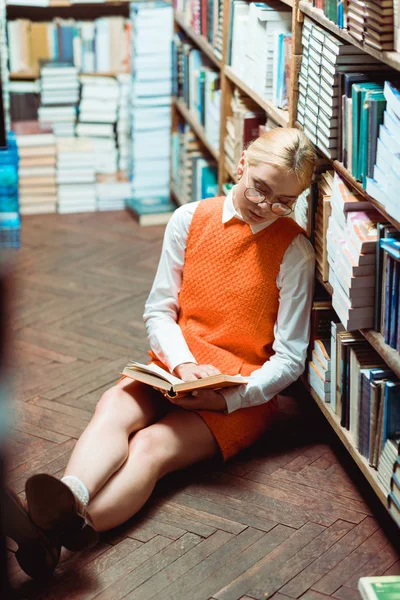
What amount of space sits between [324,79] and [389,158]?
448mm

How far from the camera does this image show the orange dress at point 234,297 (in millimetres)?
2500

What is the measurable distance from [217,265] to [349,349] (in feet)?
1.54

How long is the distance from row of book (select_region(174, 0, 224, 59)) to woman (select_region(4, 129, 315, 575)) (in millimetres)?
1224

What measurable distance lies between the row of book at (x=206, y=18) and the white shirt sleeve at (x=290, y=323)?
137cm

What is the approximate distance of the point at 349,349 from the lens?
234 cm

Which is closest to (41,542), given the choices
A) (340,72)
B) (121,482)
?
(121,482)

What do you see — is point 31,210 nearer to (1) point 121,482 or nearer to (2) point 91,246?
(2) point 91,246

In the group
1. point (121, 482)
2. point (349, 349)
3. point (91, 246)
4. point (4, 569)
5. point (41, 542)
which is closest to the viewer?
point (4, 569)

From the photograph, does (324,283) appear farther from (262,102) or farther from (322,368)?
(262,102)

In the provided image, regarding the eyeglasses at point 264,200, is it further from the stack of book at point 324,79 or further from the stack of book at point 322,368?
the stack of book at point 322,368

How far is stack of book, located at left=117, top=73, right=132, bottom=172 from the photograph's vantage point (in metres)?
4.59

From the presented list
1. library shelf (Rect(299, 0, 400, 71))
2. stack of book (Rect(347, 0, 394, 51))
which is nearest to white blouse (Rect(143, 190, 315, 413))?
library shelf (Rect(299, 0, 400, 71))

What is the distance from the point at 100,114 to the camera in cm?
461

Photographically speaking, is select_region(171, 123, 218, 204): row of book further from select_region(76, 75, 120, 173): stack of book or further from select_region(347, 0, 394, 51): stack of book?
select_region(347, 0, 394, 51): stack of book
